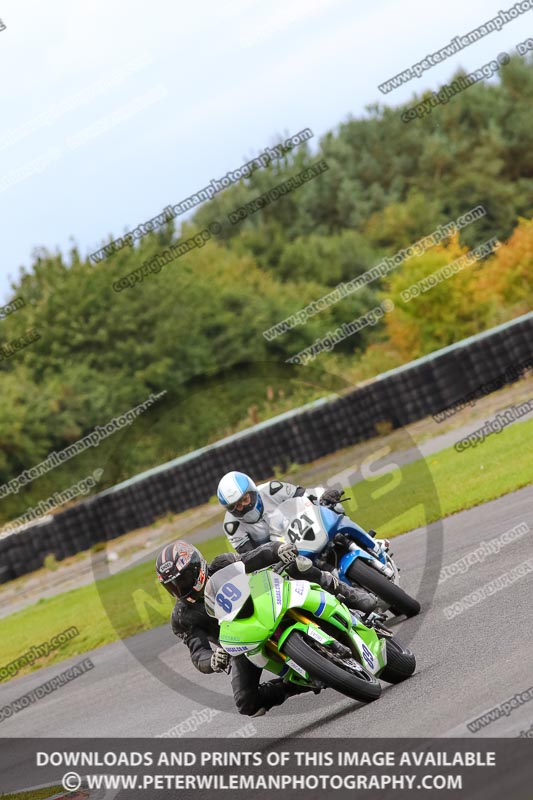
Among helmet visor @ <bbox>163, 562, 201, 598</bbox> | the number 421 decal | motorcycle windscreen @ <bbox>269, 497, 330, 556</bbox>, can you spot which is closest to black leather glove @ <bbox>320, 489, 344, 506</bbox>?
motorcycle windscreen @ <bbox>269, 497, 330, 556</bbox>

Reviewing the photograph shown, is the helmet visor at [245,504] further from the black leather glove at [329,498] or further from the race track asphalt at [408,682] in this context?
the race track asphalt at [408,682]

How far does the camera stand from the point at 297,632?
7328 mm

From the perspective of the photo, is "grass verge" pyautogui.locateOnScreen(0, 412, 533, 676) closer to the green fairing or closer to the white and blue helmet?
the white and blue helmet

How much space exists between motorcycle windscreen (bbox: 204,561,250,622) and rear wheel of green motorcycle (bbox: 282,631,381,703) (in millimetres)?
389

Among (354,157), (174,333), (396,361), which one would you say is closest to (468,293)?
(396,361)

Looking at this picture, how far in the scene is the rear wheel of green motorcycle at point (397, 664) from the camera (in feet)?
25.7

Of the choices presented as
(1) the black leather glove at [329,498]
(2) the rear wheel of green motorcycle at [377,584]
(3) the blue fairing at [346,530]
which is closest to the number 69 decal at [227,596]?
(3) the blue fairing at [346,530]

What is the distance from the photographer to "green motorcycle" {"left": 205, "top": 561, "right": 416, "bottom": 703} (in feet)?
23.9

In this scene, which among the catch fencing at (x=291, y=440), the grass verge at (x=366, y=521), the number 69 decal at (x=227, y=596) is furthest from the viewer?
the catch fencing at (x=291, y=440)

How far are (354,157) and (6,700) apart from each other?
1989 inches

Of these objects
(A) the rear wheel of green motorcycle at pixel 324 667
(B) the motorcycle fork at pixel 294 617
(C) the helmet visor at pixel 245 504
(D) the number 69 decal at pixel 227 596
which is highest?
(C) the helmet visor at pixel 245 504

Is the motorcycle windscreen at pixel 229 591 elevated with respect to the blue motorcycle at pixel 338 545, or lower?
elevated

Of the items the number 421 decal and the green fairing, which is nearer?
the green fairing

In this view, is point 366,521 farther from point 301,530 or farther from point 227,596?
point 227,596
